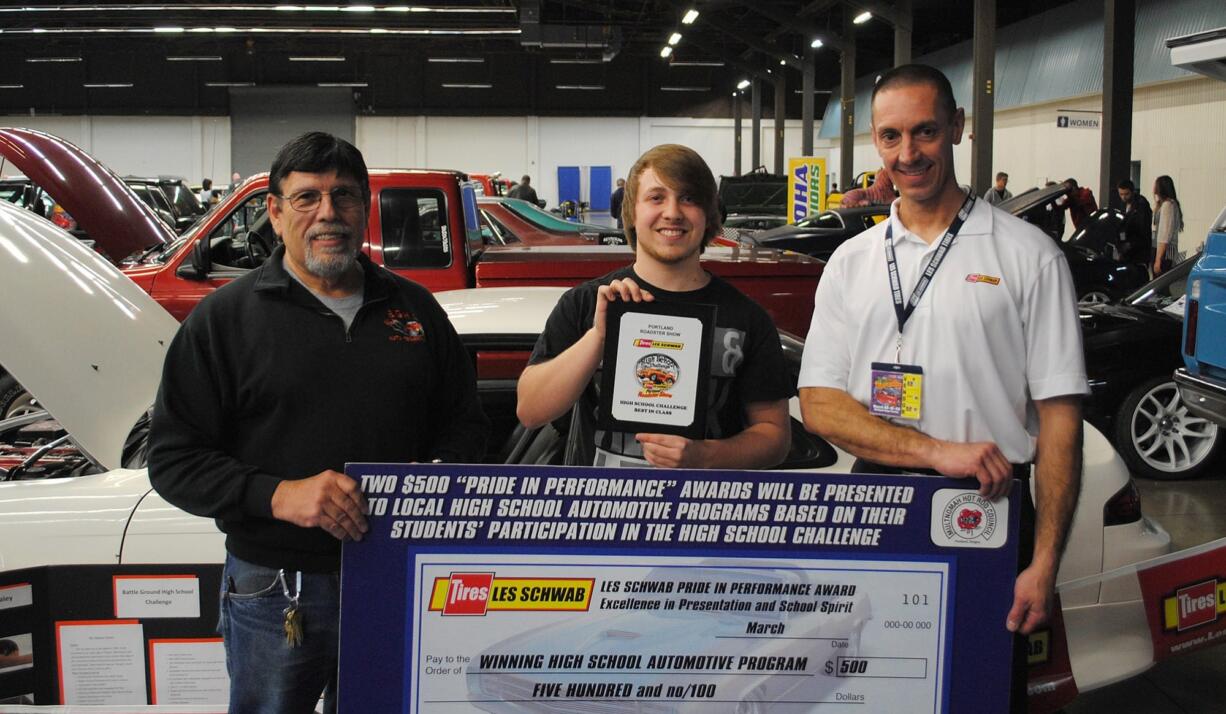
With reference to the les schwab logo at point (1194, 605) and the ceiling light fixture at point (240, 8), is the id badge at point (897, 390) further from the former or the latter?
the ceiling light fixture at point (240, 8)

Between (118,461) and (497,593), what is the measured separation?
1.85m

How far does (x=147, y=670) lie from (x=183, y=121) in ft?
134

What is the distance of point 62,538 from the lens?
3104mm

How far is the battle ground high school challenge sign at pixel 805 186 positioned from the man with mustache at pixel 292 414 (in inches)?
736

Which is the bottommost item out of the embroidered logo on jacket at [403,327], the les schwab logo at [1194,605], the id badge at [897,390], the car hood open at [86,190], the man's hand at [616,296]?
the les schwab logo at [1194,605]

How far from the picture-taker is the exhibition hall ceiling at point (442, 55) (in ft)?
97.6

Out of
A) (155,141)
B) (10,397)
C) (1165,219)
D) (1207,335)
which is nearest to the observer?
(1207,335)

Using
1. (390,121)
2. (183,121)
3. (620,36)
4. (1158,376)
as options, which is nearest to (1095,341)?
(1158,376)

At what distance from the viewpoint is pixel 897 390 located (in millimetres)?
2281

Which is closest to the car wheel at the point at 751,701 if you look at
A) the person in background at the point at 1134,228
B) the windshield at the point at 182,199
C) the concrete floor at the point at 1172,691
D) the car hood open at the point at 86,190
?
the concrete floor at the point at 1172,691

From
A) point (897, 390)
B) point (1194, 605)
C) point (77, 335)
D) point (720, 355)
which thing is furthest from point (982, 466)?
point (77, 335)

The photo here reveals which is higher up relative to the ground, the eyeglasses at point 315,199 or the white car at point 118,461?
the eyeglasses at point 315,199

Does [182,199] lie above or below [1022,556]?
above

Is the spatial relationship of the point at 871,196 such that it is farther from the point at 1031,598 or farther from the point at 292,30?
the point at 292,30
